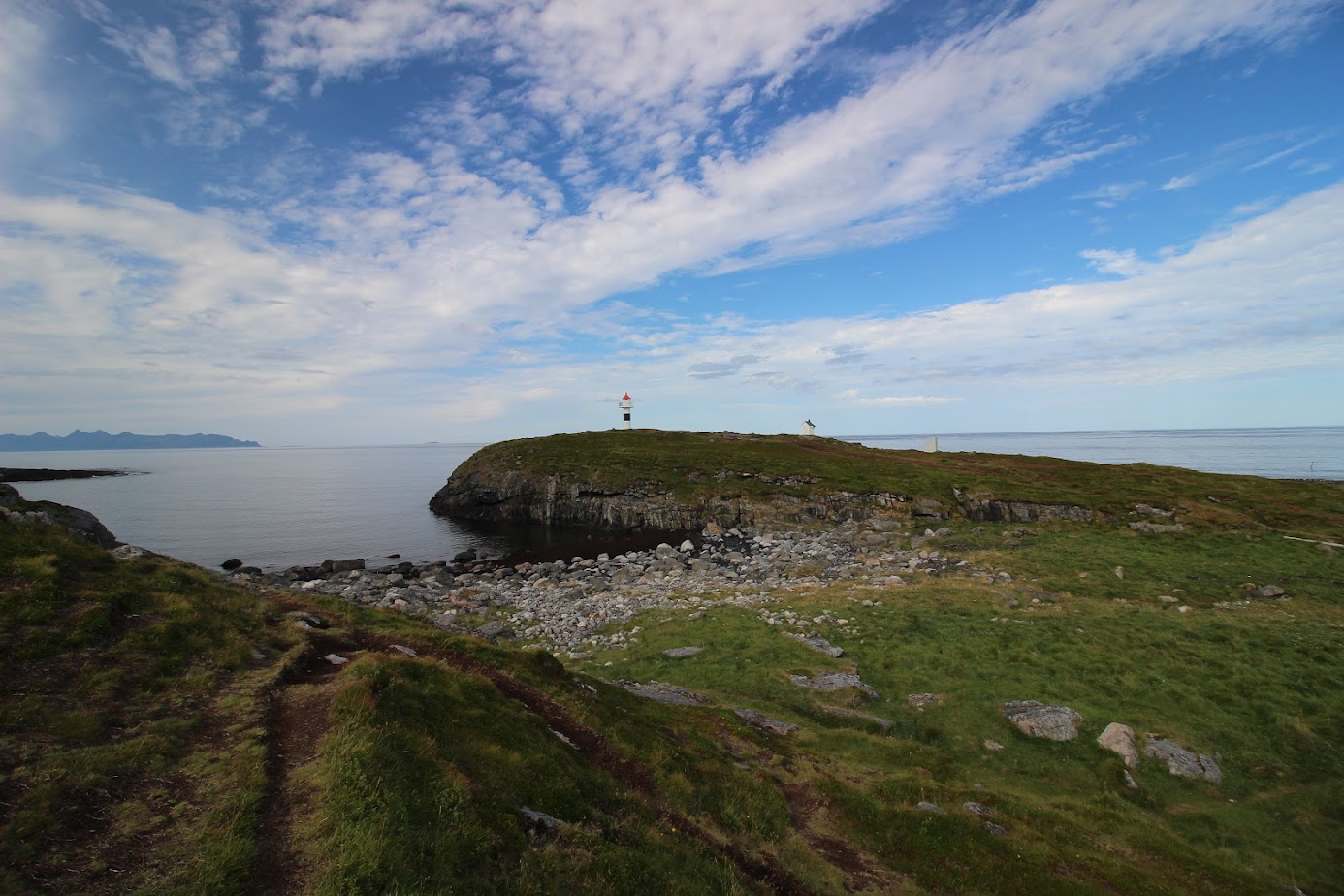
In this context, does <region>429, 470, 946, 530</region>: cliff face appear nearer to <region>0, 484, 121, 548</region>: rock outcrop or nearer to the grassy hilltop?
the grassy hilltop

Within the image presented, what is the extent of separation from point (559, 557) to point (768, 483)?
29.9 m

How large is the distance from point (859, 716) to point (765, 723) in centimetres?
373

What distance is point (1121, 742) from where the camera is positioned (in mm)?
18281

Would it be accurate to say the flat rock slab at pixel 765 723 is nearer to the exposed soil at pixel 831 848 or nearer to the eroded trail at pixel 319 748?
the exposed soil at pixel 831 848

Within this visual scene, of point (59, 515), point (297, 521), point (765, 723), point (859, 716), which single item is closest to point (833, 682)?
point (859, 716)

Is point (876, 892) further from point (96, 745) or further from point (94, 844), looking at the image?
point (96, 745)

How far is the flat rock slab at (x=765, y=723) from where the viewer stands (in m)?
19.9

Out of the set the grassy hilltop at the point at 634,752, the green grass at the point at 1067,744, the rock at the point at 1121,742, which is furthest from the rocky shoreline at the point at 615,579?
the rock at the point at 1121,742

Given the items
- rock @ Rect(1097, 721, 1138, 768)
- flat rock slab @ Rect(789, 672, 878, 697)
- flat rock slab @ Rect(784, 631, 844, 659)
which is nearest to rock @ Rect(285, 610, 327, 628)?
flat rock slab @ Rect(789, 672, 878, 697)

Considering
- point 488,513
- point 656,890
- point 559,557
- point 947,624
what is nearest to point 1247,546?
point 947,624

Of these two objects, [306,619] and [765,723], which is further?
[765,723]

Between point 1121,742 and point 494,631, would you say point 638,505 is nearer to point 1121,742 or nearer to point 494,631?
point 494,631

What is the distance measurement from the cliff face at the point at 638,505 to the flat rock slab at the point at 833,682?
41.0m

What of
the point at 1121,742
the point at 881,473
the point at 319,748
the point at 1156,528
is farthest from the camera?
the point at 881,473
